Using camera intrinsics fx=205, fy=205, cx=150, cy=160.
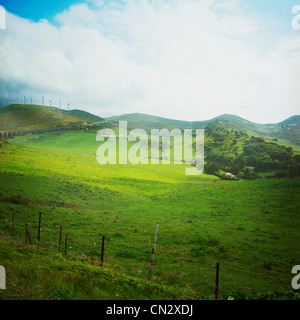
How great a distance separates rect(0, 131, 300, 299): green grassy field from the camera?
9844mm

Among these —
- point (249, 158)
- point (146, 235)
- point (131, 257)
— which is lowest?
point (146, 235)

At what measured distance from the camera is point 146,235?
24.7 metres

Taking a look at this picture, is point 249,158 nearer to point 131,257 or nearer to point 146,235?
point 146,235

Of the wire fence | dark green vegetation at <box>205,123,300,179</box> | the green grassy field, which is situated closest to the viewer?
the green grassy field

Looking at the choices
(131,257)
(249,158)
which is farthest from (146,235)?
(249,158)

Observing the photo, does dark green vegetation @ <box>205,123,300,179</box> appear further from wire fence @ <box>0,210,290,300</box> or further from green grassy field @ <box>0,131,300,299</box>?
wire fence @ <box>0,210,290,300</box>

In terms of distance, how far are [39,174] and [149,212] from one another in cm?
2993

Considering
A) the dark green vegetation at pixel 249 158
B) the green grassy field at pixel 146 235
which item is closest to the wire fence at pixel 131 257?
the green grassy field at pixel 146 235

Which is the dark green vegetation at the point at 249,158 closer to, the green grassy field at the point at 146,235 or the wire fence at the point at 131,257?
the green grassy field at the point at 146,235

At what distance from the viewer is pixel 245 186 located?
61.9 metres

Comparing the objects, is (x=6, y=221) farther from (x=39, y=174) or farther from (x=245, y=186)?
(x=245, y=186)

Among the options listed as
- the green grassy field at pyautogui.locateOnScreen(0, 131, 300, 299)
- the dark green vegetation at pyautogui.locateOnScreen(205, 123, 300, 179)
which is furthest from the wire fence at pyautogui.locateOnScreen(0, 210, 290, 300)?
the dark green vegetation at pyautogui.locateOnScreen(205, 123, 300, 179)

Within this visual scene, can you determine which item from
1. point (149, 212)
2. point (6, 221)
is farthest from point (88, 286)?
point (149, 212)

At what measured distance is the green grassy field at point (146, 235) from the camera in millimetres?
9844
